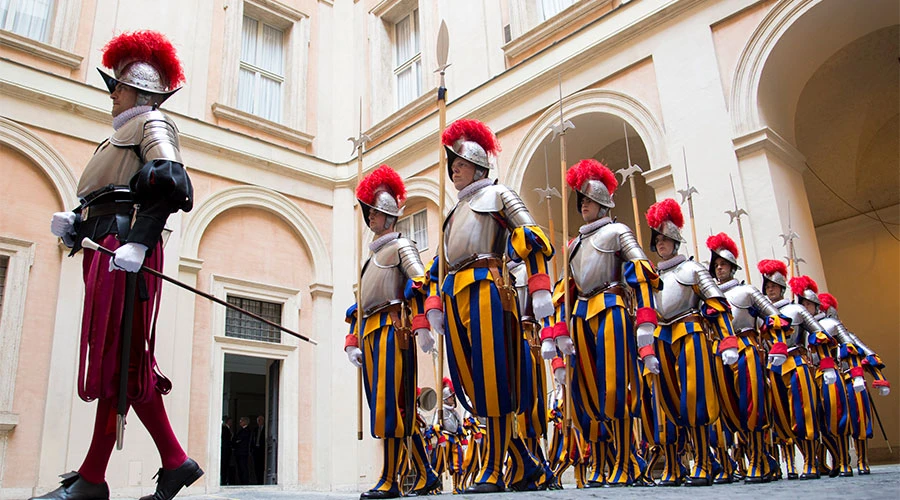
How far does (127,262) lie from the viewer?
301cm

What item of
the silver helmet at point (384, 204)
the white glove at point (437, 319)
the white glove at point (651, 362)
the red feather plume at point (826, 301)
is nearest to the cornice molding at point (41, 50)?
the silver helmet at point (384, 204)

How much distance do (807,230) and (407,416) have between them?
583cm

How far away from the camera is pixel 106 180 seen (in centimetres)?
335

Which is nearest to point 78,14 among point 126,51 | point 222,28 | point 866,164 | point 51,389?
point 222,28

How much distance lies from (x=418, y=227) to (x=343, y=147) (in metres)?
2.47

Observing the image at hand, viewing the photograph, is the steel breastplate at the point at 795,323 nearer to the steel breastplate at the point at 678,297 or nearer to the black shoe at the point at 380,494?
the steel breastplate at the point at 678,297

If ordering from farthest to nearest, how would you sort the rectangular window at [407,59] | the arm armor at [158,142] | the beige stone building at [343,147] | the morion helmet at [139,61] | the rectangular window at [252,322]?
the rectangular window at [407,59] → the rectangular window at [252,322] → the beige stone building at [343,147] → the morion helmet at [139,61] → the arm armor at [158,142]

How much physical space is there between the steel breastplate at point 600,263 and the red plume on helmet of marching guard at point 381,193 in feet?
4.50

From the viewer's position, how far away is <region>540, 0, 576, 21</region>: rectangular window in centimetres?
1108

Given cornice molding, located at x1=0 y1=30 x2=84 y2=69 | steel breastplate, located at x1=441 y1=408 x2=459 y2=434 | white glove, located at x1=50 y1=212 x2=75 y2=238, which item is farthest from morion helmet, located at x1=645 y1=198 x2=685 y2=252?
cornice molding, located at x1=0 y1=30 x2=84 y2=69

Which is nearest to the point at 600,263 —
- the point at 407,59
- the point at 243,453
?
the point at 243,453

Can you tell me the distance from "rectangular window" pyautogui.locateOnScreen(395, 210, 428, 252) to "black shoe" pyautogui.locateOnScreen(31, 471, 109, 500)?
928cm

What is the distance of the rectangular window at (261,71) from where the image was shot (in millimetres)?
13188

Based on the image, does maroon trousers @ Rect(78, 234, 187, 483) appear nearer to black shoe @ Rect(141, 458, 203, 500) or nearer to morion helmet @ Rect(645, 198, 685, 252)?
black shoe @ Rect(141, 458, 203, 500)
